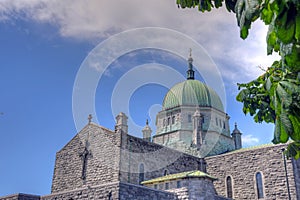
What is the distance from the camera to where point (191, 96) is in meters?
34.7

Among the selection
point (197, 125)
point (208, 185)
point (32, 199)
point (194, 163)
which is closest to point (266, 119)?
point (208, 185)

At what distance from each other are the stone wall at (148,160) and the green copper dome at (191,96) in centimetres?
803

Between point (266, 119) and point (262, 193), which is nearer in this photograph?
point (266, 119)

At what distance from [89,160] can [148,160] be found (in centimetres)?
389

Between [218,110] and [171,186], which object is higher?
[218,110]

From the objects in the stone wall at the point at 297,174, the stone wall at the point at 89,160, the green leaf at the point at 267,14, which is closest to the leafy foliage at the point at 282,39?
the green leaf at the point at 267,14

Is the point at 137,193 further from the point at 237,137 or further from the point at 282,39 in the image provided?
the point at 237,137

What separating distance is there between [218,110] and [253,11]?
31925mm

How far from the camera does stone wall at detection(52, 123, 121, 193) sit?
878 inches

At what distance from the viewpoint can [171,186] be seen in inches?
778

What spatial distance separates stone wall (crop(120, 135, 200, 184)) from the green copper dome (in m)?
8.03

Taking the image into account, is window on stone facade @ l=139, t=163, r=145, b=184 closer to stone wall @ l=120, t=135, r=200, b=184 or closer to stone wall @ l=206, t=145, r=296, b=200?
stone wall @ l=120, t=135, r=200, b=184

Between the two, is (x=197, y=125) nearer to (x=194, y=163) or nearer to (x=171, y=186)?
(x=194, y=163)

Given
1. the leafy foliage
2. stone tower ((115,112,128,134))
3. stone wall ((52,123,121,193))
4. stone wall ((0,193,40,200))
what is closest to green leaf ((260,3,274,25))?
the leafy foliage
